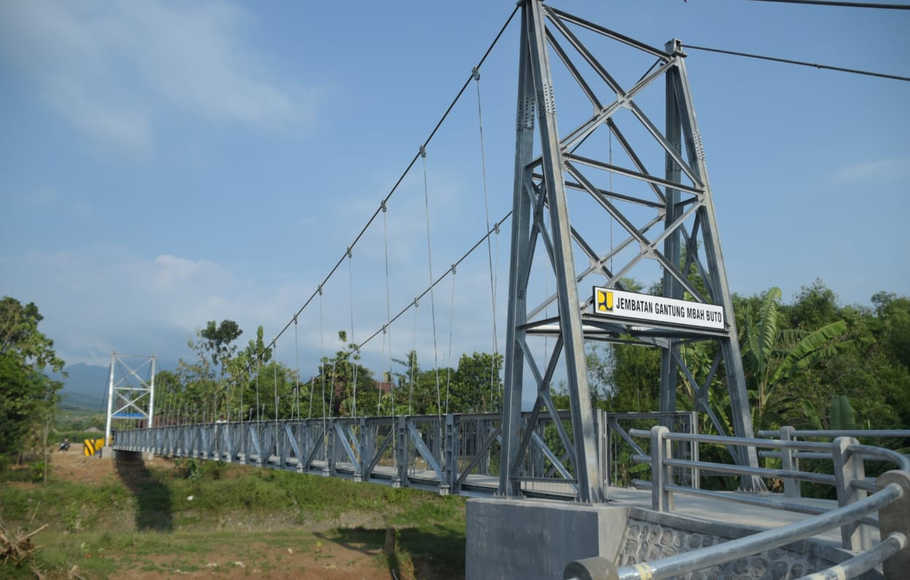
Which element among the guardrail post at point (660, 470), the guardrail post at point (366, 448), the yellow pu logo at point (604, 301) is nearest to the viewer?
the guardrail post at point (660, 470)

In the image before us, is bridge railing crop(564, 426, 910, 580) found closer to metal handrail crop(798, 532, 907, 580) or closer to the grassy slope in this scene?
metal handrail crop(798, 532, 907, 580)

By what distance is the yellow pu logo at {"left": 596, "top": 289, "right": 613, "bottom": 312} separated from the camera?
7.78 m

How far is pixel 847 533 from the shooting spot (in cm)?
412

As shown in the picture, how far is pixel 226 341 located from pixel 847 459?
63.1 m

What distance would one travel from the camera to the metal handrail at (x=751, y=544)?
2.10m

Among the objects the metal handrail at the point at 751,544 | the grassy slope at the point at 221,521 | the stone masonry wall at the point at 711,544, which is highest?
the metal handrail at the point at 751,544

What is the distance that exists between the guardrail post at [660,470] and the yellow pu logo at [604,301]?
1903mm

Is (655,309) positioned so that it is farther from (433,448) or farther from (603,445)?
(433,448)

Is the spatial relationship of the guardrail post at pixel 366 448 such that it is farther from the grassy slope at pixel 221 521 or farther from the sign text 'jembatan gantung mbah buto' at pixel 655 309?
the sign text 'jembatan gantung mbah buto' at pixel 655 309

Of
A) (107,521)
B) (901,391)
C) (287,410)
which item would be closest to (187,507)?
(107,521)

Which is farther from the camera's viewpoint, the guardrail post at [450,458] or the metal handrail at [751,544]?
the guardrail post at [450,458]

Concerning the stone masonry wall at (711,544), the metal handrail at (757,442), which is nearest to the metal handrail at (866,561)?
the stone masonry wall at (711,544)

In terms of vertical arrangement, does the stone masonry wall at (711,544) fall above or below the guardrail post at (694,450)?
below

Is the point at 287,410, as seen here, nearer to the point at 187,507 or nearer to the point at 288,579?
the point at 187,507
